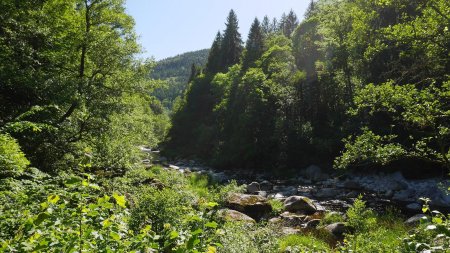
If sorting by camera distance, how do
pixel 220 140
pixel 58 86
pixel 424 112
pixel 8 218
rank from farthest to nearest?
pixel 220 140 < pixel 58 86 < pixel 424 112 < pixel 8 218

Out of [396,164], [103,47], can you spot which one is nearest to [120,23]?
[103,47]

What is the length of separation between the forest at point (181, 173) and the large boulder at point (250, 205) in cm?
7

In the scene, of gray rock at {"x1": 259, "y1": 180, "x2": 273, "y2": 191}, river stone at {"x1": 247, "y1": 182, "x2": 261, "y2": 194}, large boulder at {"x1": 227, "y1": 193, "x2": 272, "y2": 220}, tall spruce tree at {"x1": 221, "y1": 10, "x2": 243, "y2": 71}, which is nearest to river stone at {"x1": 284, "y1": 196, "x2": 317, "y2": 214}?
large boulder at {"x1": 227, "y1": 193, "x2": 272, "y2": 220}

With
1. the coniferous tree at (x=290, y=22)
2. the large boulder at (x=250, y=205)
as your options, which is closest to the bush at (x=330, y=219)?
Answer: the large boulder at (x=250, y=205)

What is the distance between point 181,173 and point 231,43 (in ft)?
179

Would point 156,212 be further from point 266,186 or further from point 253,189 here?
point 266,186

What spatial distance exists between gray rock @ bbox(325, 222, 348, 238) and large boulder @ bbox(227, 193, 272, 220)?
13.2ft

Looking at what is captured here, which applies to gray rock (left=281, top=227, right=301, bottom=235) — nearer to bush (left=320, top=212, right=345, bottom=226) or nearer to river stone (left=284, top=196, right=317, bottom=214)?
bush (left=320, top=212, right=345, bottom=226)

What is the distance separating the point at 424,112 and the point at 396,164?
23500 millimetres

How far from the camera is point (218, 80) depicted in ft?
183

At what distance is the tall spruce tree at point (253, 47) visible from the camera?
55781 millimetres

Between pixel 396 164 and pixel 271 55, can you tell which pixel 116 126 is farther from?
pixel 271 55

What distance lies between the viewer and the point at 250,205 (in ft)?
54.1

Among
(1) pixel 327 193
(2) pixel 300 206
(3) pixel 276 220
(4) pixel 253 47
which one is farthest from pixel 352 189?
(4) pixel 253 47
